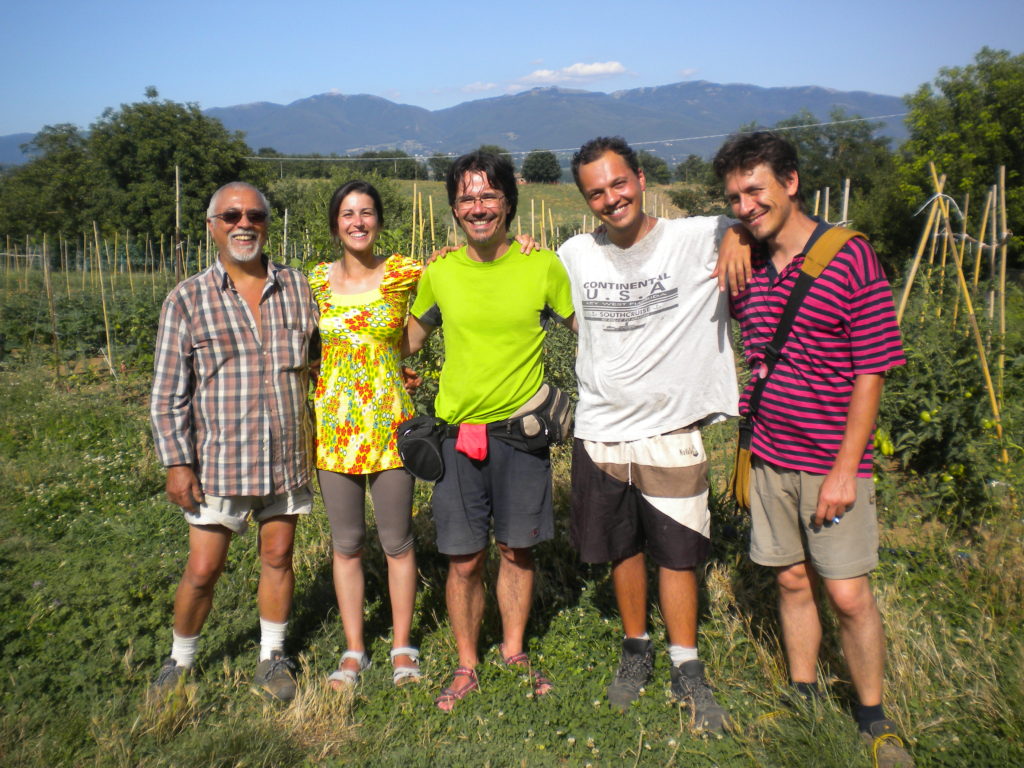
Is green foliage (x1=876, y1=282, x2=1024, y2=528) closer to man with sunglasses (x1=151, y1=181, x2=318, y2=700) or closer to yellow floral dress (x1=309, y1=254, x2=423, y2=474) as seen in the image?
yellow floral dress (x1=309, y1=254, x2=423, y2=474)

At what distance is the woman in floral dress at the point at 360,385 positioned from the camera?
118 inches

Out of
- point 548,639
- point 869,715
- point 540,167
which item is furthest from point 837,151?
point 869,715

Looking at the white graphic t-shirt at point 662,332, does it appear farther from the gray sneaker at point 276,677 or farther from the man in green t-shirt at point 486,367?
the gray sneaker at point 276,677

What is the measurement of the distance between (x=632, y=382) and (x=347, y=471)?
121cm

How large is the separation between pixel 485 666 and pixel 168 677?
4.31 feet

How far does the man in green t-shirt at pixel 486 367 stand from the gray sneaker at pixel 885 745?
124cm

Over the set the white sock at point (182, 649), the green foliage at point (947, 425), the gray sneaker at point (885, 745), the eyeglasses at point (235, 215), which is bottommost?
the white sock at point (182, 649)

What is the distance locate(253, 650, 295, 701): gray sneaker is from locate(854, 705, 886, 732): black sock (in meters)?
2.20

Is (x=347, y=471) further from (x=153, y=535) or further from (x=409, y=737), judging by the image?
(x=153, y=535)

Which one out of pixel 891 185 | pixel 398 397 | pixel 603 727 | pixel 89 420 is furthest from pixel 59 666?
pixel 891 185

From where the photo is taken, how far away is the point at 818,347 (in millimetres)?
2334

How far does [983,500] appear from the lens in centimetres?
441

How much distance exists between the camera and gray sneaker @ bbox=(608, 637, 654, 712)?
9.79 ft

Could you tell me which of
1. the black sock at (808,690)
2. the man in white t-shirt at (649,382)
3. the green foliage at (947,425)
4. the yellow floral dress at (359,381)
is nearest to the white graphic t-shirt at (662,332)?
the man in white t-shirt at (649,382)
